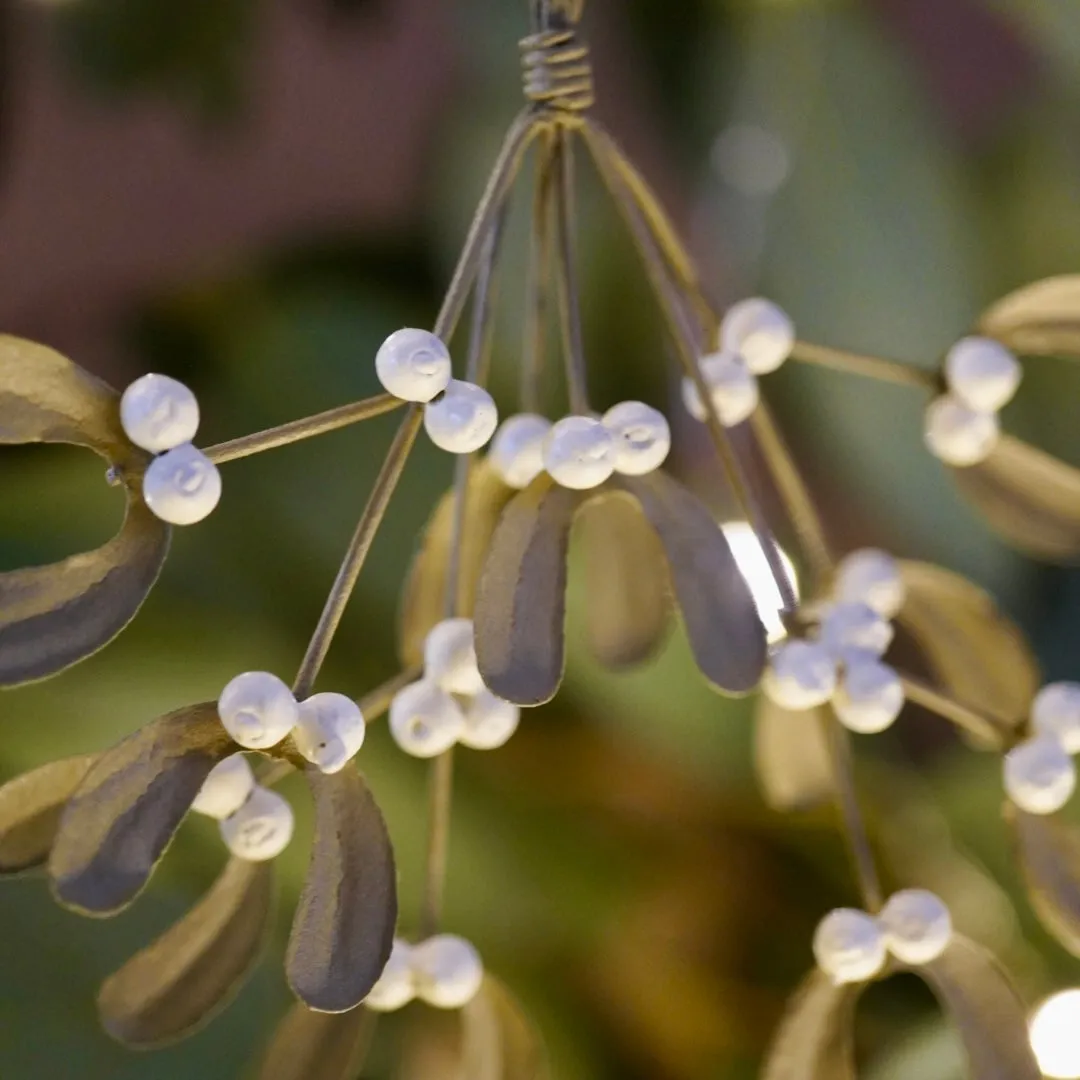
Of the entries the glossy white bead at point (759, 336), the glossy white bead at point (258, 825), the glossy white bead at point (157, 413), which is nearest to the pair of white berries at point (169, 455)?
the glossy white bead at point (157, 413)

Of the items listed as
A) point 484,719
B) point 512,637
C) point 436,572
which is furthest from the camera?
point 436,572

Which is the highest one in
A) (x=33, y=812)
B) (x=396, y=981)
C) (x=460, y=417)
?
(x=460, y=417)

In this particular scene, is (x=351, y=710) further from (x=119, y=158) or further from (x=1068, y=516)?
(x=119, y=158)

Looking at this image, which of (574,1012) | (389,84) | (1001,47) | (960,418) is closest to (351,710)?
Result: (960,418)

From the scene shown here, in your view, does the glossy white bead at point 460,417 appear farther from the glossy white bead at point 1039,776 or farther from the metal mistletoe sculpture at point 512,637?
the glossy white bead at point 1039,776

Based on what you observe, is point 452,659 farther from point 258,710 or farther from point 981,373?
point 981,373

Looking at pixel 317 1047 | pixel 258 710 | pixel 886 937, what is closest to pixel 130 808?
pixel 258 710

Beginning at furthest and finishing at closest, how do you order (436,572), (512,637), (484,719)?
(436,572) < (484,719) < (512,637)
